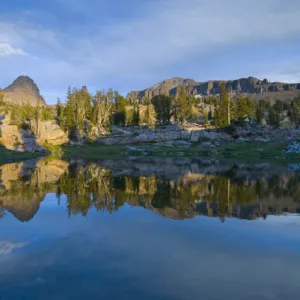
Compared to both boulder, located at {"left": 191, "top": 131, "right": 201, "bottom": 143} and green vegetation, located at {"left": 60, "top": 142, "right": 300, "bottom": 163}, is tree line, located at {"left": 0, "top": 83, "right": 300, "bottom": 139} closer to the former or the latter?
boulder, located at {"left": 191, "top": 131, "right": 201, "bottom": 143}

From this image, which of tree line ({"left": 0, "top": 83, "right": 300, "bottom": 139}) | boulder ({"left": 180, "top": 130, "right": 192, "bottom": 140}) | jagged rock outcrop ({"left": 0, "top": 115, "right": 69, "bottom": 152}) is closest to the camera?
jagged rock outcrop ({"left": 0, "top": 115, "right": 69, "bottom": 152})

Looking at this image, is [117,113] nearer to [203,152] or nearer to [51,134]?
[51,134]

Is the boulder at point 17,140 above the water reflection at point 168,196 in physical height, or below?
above

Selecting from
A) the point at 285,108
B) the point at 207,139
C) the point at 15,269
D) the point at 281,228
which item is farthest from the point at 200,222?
the point at 285,108

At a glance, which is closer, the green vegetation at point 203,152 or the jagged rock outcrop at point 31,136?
the green vegetation at point 203,152

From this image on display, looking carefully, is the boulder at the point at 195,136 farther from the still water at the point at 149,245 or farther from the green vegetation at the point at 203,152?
the still water at the point at 149,245

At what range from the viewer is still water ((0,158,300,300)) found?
9.91 meters

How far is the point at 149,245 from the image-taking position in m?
14.0

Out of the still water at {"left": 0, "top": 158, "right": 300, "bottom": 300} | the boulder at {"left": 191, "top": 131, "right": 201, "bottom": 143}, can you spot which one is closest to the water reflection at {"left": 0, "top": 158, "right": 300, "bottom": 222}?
the still water at {"left": 0, "top": 158, "right": 300, "bottom": 300}

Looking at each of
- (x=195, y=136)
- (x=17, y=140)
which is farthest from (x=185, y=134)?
(x=17, y=140)

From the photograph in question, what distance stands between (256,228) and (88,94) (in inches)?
4821

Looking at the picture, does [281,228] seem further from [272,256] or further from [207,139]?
[207,139]

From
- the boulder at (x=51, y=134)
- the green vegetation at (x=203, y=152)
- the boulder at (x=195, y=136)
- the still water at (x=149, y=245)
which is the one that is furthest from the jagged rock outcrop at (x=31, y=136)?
the still water at (x=149, y=245)

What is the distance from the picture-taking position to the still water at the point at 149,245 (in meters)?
9.91
